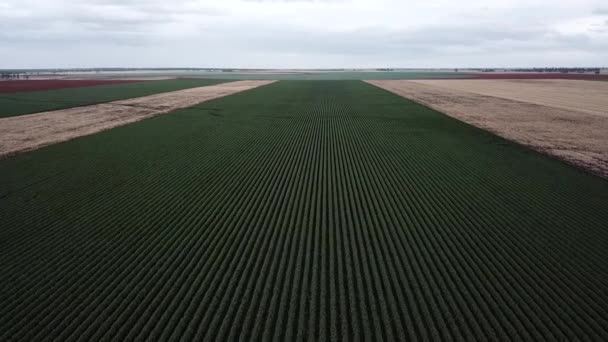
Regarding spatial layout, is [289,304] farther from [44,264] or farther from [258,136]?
[258,136]

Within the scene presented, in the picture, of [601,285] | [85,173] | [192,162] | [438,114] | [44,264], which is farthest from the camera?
[438,114]

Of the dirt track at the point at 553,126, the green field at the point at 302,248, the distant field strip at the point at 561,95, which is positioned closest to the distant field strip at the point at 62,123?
the green field at the point at 302,248

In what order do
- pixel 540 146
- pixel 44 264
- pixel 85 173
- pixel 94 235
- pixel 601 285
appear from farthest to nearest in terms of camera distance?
pixel 540 146 < pixel 85 173 < pixel 94 235 < pixel 44 264 < pixel 601 285

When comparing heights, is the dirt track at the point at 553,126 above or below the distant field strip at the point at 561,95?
below

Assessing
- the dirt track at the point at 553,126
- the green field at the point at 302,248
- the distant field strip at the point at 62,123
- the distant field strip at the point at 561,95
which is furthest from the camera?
the distant field strip at the point at 561,95

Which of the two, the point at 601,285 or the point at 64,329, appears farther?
the point at 601,285

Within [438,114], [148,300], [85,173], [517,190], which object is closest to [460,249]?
[517,190]

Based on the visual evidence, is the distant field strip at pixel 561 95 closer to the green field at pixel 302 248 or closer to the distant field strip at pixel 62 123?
the green field at pixel 302 248

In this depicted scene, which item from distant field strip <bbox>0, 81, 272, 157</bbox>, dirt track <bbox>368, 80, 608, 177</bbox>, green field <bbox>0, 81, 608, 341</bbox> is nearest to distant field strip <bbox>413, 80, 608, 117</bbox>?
dirt track <bbox>368, 80, 608, 177</bbox>
